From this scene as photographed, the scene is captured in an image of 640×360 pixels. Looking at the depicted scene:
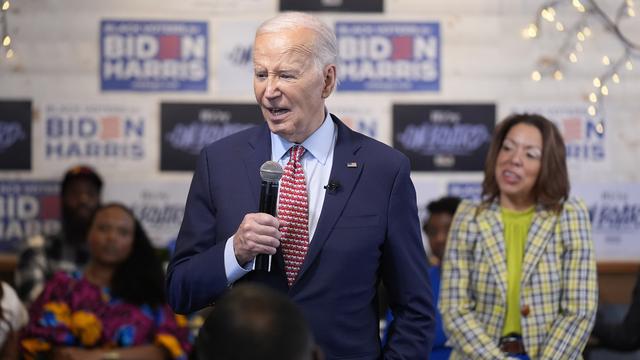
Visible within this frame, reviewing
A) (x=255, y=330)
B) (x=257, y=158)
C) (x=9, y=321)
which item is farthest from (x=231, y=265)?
(x=9, y=321)

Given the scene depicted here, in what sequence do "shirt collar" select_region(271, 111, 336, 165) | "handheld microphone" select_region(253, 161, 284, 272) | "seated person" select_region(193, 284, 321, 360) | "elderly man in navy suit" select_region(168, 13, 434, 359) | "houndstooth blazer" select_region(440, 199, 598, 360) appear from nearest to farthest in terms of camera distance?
1. "seated person" select_region(193, 284, 321, 360)
2. "handheld microphone" select_region(253, 161, 284, 272)
3. "elderly man in navy suit" select_region(168, 13, 434, 359)
4. "shirt collar" select_region(271, 111, 336, 165)
5. "houndstooth blazer" select_region(440, 199, 598, 360)

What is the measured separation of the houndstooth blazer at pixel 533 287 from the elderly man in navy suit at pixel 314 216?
123 cm

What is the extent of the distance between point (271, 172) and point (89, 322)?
2.60 metres

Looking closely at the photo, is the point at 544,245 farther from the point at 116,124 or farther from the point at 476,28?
the point at 116,124

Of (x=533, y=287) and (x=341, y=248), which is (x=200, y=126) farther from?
(x=341, y=248)

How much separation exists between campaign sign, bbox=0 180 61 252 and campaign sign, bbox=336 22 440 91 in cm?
192

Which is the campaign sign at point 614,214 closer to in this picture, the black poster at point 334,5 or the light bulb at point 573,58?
the light bulb at point 573,58

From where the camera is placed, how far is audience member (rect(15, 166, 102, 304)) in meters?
5.71

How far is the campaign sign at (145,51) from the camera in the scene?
20.5 ft

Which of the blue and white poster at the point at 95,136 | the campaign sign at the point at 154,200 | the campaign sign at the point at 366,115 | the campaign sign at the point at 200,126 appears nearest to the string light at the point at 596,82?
the campaign sign at the point at 366,115

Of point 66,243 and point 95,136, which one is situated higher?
point 95,136

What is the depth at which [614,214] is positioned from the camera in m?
6.44

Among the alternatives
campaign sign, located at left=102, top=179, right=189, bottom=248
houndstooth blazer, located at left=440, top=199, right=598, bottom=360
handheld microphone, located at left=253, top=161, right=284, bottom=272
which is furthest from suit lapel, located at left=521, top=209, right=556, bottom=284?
campaign sign, located at left=102, top=179, right=189, bottom=248

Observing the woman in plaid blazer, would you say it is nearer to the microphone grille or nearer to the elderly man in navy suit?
the elderly man in navy suit
